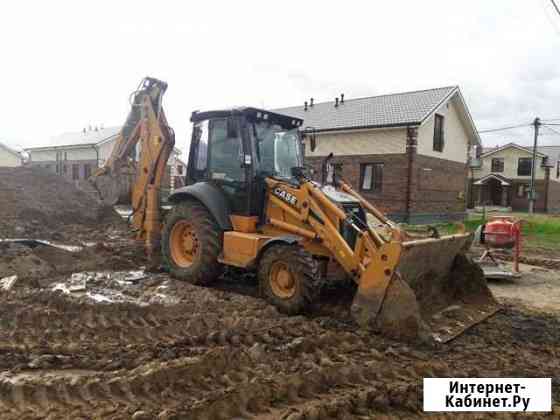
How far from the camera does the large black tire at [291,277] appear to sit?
518 cm

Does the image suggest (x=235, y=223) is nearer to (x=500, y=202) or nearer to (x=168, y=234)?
(x=168, y=234)

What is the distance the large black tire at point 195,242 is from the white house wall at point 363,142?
11.4 metres

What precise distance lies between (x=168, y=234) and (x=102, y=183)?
7.87 ft

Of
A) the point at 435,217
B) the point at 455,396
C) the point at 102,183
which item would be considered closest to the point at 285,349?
the point at 455,396

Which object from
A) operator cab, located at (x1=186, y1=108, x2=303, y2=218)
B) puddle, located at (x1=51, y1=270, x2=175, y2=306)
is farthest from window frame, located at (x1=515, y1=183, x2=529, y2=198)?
puddle, located at (x1=51, y1=270, x2=175, y2=306)

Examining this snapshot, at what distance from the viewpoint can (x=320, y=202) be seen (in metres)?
5.54

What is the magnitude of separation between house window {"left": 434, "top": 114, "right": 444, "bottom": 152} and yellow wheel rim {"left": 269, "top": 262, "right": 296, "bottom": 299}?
16444 millimetres

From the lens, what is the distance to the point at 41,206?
15.0 metres

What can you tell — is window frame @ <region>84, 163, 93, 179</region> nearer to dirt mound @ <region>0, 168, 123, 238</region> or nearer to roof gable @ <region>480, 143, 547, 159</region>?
dirt mound @ <region>0, 168, 123, 238</region>

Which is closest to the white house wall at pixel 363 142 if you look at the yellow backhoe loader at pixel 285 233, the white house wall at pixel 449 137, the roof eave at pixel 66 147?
the white house wall at pixel 449 137

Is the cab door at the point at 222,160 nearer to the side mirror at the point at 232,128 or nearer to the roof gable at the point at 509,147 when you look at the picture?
the side mirror at the point at 232,128

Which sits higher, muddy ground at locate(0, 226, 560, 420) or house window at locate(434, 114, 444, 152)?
house window at locate(434, 114, 444, 152)

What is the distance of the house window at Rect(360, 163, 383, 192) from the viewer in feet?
63.9

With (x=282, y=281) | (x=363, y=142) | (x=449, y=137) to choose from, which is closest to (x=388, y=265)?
(x=282, y=281)
